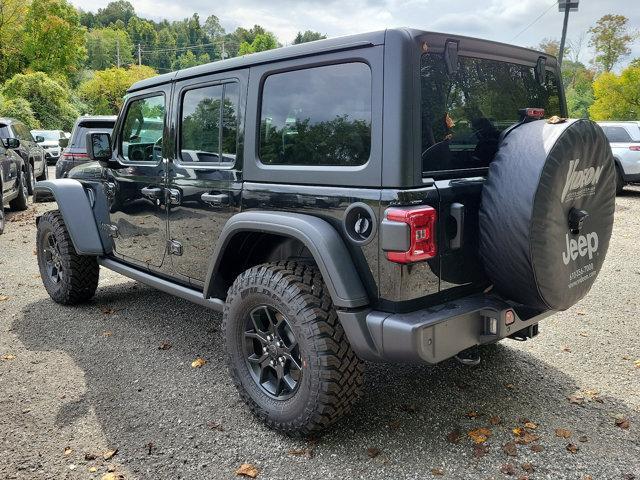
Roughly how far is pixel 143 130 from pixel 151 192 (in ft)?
1.99

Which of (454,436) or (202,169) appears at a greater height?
(202,169)

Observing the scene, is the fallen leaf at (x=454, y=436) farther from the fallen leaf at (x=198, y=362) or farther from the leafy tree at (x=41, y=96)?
the leafy tree at (x=41, y=96)

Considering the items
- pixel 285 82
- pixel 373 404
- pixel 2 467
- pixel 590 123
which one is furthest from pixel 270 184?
pixel 2 467

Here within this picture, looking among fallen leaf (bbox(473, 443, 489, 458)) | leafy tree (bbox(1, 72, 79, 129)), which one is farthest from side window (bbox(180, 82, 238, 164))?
leafy tree (bbox(1, 72, 79, 129))

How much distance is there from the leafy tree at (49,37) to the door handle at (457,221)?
4914cm

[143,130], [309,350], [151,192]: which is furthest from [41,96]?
[309,350]

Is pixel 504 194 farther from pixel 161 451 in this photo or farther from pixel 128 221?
pixel 128 221

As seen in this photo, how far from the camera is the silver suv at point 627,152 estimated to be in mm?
12352

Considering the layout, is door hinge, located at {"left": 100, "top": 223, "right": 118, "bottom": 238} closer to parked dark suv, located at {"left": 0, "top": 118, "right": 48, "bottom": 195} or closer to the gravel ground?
the gravel ground

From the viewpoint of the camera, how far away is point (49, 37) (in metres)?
44.0

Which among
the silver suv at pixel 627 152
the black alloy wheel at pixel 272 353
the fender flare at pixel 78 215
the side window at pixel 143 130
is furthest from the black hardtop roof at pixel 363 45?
the silver suv at pixel 627 152

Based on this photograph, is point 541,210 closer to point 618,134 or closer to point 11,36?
point 618,134

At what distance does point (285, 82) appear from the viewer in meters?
2.98

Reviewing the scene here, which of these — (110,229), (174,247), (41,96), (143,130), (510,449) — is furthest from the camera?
(41,96)
